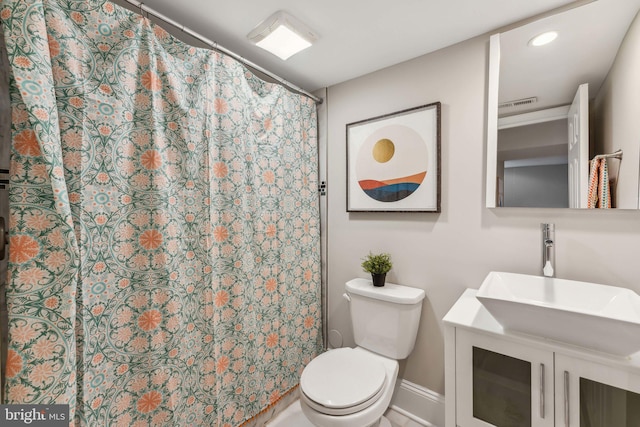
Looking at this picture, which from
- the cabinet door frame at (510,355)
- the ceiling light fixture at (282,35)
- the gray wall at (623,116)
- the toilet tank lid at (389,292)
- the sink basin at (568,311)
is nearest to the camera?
the sink basin at (568,311)

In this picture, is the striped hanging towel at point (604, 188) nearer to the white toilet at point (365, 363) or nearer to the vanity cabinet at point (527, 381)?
the vanity cabinet at point (527, 381)

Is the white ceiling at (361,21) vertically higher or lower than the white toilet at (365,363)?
higher

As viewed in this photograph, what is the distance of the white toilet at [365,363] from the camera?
124cm

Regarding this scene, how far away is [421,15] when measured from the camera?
136cm

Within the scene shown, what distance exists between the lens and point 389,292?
1.66 metres

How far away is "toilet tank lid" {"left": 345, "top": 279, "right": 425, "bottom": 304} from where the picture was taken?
5.19 feet

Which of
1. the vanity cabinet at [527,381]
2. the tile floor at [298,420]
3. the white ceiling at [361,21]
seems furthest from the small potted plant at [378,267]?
the white ceiling at [361,21]

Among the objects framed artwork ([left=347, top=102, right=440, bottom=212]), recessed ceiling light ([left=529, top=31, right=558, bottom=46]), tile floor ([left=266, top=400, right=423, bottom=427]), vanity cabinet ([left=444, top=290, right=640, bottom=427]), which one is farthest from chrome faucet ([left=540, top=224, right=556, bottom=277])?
tile floor ([left=266, top=400, right=423, bottom=427])

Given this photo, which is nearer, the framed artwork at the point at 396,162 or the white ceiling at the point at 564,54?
the white ceiling at the point at 564,54

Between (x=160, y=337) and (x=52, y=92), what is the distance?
1.03m

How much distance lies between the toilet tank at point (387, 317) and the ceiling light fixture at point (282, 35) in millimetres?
1450

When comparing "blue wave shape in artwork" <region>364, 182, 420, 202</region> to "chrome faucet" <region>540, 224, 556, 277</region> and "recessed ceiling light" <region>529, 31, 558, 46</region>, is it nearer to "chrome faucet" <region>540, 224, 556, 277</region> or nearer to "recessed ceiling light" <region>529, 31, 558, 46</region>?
"chrome faucet" <region>540, 224, 556, 277</region>

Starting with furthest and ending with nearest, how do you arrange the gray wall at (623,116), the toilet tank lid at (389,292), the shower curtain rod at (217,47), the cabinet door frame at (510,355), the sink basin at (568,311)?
1. the toilet tank lid at (389,292)
2. the shower curtain rod at (217,47)
3. the gray wall at (623,116)
4. the cabinet door frame at (510,355)
5. the sink basin at (568,311)

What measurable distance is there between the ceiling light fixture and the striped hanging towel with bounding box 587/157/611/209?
147 cm
